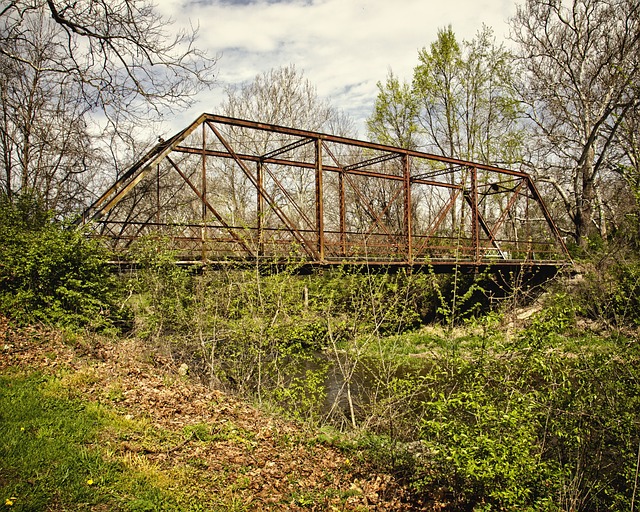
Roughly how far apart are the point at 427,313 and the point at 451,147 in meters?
12.7

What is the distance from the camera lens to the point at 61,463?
4.85 metres

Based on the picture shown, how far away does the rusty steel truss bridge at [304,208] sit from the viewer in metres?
10.6

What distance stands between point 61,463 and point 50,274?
6275 mm

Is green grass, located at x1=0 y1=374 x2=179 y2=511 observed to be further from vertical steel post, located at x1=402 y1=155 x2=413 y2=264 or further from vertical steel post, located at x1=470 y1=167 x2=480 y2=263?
vertical steel post, located at x1=470 y1=167 x2=480 y2=263

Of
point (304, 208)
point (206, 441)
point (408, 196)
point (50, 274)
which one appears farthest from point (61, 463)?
point (304, 208)

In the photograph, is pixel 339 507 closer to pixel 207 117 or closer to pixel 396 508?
pixel 396 508

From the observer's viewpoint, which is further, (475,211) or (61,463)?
(475,211)

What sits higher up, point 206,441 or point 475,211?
point 475,211

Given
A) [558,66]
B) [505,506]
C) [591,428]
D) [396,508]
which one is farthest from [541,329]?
[558,66]

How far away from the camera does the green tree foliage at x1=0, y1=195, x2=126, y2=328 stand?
955 cm

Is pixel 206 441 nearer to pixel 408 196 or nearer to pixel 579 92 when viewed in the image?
pixel 408 196

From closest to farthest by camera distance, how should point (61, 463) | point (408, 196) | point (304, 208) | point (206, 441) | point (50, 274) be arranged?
point (61, 463), point (206, 441), point (50, 274), point (408, 196), point (304, 208)

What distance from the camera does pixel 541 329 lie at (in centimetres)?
537

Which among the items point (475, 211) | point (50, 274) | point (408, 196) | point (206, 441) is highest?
point (408, 196)
